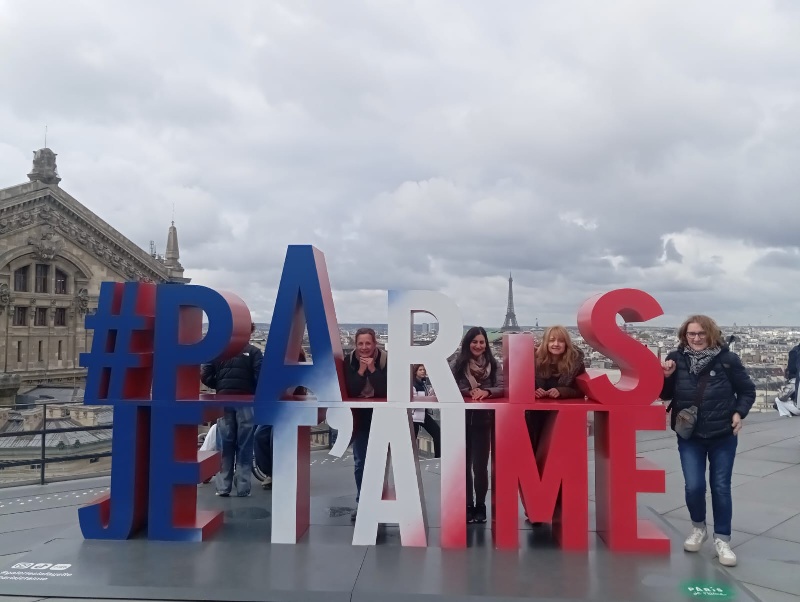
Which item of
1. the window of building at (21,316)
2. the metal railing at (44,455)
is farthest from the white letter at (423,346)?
the window of building at (21,316)

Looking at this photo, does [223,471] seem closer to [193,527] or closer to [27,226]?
[193,527]

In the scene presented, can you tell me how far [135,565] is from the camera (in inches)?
229

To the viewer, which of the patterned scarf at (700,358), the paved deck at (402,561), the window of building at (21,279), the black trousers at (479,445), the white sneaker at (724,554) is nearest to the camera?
the paved deck at (402,561)

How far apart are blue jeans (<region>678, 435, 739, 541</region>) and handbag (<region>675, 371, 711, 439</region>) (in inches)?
4.9

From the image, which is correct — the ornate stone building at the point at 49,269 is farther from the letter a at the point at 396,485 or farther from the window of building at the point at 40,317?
the letter a at the point at 396,485

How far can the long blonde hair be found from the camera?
274 inches

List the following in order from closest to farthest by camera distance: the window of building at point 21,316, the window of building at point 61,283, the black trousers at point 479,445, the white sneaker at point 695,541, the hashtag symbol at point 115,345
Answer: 1. the white sneaker at point 695,541
2. the hashtag symbol at point 115,345
3. the black trousers at point 479,445
4. the window of building at point 21,316
5. the window of building at point 61,283

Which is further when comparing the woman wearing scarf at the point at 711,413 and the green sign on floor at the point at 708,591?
the woman wearing scarf at the point at 711,413

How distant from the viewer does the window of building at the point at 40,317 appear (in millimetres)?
44969

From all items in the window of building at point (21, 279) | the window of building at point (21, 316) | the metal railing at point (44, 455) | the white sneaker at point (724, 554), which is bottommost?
the white sneaker at point (724, 554)

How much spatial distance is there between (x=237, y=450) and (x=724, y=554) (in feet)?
20.0

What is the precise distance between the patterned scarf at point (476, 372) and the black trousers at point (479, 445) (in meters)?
0.33

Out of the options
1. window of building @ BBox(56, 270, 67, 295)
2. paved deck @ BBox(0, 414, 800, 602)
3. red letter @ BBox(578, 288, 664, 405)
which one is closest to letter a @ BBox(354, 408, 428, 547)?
paved deck @ BBox(0, 414, 800, 602)

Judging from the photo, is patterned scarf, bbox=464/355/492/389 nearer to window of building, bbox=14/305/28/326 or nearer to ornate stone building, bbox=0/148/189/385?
ornate stone building, bbox=0/148/189/385
